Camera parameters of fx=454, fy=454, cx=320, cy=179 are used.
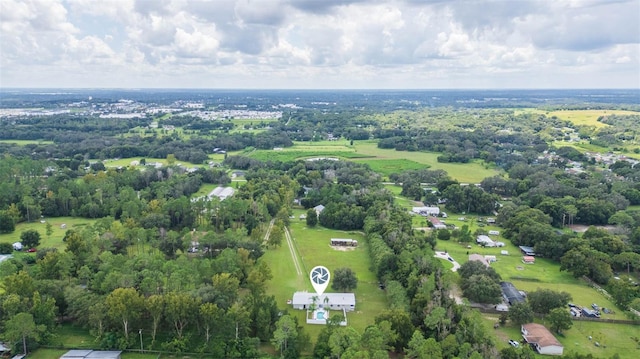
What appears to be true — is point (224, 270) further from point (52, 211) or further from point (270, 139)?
point (270, 139)

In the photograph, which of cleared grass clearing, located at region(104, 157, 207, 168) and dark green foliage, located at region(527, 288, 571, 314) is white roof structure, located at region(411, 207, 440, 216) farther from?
cleared grass clearing, located at region(104, 157, 207, 168)

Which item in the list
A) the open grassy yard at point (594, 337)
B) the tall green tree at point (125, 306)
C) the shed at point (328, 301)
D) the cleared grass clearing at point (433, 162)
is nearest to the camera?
the tall green tree at point (125, 306)

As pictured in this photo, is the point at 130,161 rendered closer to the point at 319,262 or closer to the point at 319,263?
the point at 319,262

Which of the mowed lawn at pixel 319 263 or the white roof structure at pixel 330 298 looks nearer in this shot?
the mowed lawn at pixel 319 263

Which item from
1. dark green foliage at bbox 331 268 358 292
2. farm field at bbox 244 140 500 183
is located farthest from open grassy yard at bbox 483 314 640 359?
farm field at bbox 244 140 500 183

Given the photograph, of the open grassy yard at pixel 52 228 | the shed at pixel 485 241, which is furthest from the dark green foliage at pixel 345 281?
the open grassy yard at pixel 52 228

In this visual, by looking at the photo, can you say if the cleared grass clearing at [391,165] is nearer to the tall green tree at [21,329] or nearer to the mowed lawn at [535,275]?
the mowed lawn at [535,275]

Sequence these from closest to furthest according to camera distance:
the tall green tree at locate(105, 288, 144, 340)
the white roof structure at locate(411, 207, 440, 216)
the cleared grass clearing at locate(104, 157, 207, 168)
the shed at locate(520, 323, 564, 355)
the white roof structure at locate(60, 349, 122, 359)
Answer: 1. the white roof structure at locate(60, 349, 122, 359)
2. the tall green tree at locate(105, 288, 144, 340)
3. the shed at locate(520, 323, 564, 355)
4. the white roof structure at locate(411, 207, 440, 216)
5. the cleared grass clearing at locate(104, 157, 207, 168)
